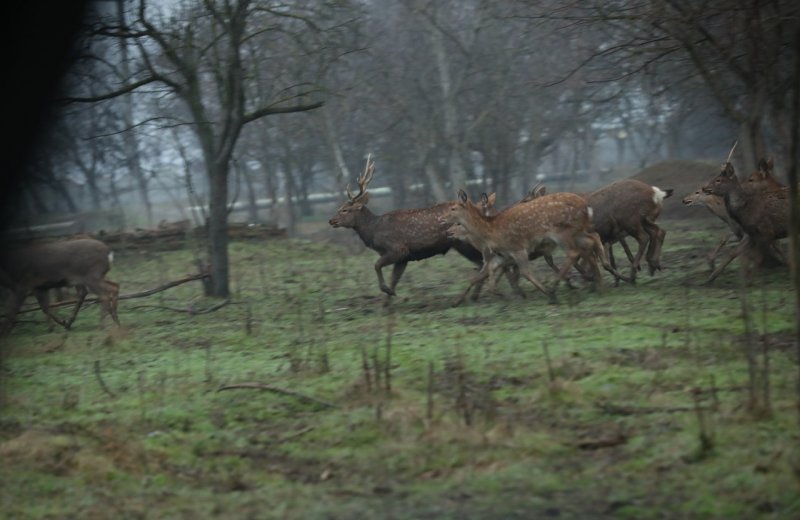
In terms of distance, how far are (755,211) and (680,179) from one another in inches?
594

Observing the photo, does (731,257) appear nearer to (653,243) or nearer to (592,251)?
(592,251)

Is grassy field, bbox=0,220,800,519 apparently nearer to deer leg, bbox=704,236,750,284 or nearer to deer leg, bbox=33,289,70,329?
deer leg, bbox=704,236,750,284

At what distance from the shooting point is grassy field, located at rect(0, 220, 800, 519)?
691 centimetres

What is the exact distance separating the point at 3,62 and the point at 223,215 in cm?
743

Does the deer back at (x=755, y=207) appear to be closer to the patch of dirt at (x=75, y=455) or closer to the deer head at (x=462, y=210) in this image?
the deer head at (x=462, y=210)

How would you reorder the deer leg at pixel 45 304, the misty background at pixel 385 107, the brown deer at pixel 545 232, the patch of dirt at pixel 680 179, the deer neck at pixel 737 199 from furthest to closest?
the patch of dirt at pixel 680 179, the misty background at pixel 385 107, the deer leg at pixel 45 304, the brown deer at pixel 545 232, the deer neck at pixel 737 199

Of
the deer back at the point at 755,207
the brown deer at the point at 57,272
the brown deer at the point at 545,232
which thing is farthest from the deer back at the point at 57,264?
the deer back at the point at 755,207

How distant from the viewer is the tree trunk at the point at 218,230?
17344mm

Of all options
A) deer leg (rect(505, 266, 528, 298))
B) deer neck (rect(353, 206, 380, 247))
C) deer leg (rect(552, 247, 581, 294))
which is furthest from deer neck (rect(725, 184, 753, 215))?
deer neck (rect(353, 206, 380, 247))

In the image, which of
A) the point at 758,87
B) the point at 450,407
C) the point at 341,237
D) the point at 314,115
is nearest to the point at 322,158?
the point at 314,115

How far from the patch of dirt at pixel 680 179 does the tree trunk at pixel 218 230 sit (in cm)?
1400

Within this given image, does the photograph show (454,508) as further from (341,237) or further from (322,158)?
(322,158)

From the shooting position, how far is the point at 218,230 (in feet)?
57.0

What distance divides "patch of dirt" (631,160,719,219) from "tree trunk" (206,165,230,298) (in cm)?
1400
